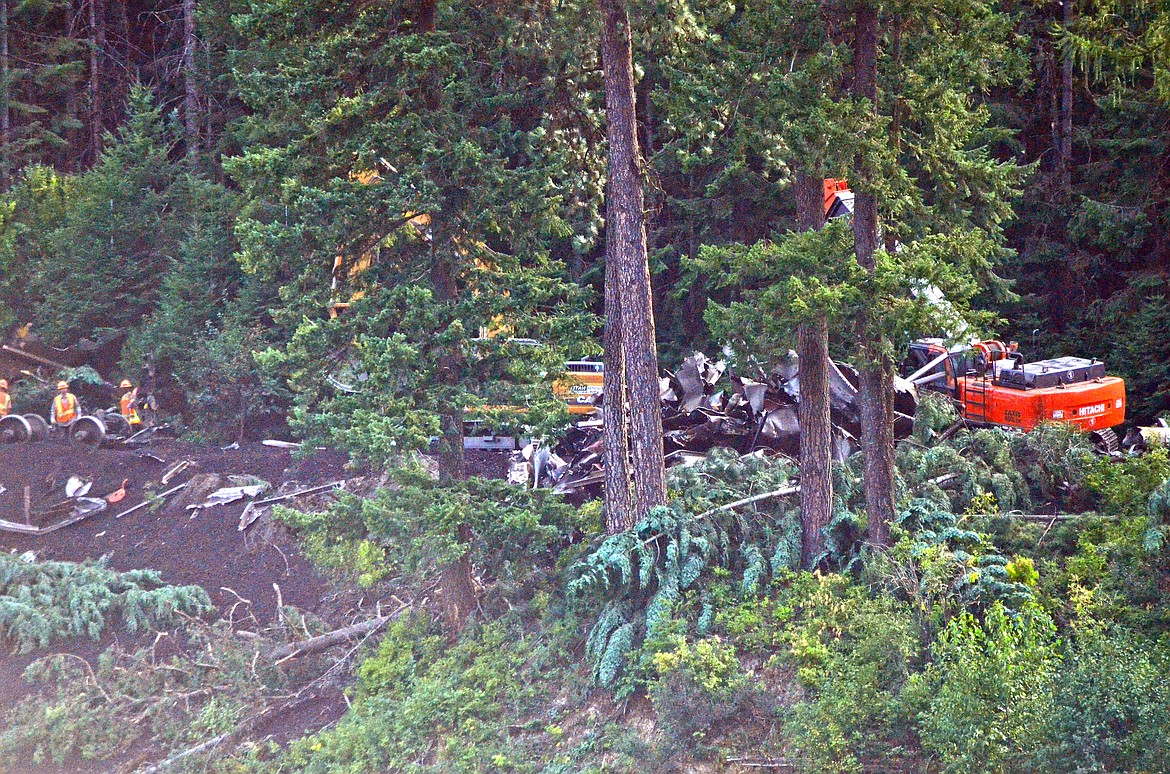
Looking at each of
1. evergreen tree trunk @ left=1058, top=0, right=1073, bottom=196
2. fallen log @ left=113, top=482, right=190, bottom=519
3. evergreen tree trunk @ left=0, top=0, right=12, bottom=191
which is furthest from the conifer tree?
evergreen tree trunk @ left=0, top=0, right=12, bottom=191

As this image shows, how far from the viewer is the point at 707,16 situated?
502 inches

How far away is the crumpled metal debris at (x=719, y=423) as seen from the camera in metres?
16.5

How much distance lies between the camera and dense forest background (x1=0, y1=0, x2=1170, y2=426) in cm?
1245

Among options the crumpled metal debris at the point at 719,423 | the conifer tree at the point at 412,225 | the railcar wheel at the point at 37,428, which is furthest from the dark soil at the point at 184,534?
the crumpled metal debris at the point at 719,423

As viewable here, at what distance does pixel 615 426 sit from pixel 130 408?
12741 mm

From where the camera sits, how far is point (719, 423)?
17516mm

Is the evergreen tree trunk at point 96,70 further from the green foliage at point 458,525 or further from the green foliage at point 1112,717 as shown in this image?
the green foliage at point 1112,717

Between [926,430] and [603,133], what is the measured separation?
6.67 metres

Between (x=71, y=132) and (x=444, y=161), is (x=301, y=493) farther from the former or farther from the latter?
(x=71, y=132)

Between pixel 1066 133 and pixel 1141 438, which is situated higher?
pixel 1066 133

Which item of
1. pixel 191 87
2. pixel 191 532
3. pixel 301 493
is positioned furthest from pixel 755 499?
pixel 191 87

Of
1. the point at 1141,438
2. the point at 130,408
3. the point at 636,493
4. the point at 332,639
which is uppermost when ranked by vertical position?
the point at 130,408

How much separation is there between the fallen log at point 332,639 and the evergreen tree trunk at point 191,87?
57.3 ft

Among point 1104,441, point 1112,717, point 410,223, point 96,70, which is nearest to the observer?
point 1112,717
